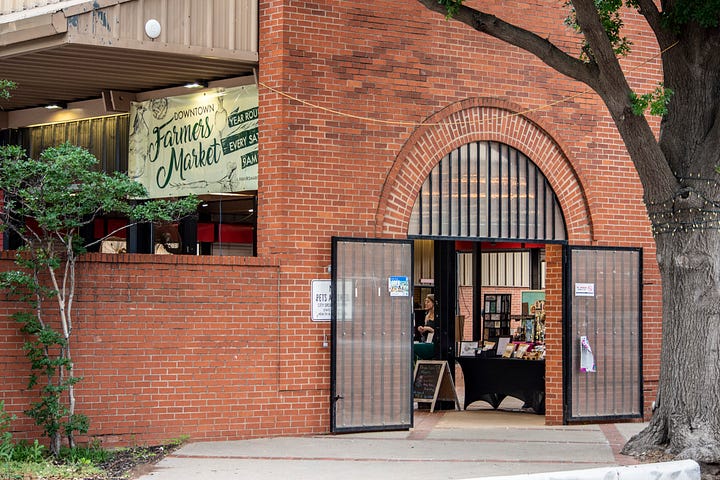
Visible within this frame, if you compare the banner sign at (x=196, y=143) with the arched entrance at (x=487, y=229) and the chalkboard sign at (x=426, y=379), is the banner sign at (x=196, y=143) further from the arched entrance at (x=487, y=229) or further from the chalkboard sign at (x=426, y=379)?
the chalkboard sign at (x=426, y=379)

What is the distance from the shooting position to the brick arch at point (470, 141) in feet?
46.8

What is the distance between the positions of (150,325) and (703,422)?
6.43m

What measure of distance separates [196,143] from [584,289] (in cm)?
587

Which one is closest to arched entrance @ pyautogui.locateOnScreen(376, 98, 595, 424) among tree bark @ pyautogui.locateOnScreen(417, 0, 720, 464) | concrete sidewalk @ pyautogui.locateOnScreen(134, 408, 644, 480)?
concrete sidewalk @ pyautogui.locateOnScreen(134, 408, 644, 480)

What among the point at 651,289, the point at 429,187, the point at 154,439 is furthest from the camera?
the point at 651,289

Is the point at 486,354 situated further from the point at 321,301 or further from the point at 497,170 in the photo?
the point at 321,301

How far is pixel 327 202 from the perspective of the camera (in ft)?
45.2

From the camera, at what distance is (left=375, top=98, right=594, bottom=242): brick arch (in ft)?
46.8

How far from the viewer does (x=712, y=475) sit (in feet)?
37.3

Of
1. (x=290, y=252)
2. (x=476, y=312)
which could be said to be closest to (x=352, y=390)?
(x=290, y=252)

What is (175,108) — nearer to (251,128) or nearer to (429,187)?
(251,128)

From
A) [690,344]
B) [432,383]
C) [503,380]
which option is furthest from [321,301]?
[503,380]

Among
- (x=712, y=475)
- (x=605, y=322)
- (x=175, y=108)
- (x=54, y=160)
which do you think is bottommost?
(x=712, y=475)

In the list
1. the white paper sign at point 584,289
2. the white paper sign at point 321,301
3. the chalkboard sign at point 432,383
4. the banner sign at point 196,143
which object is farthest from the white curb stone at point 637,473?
the chalkboard sign at point 432,383
